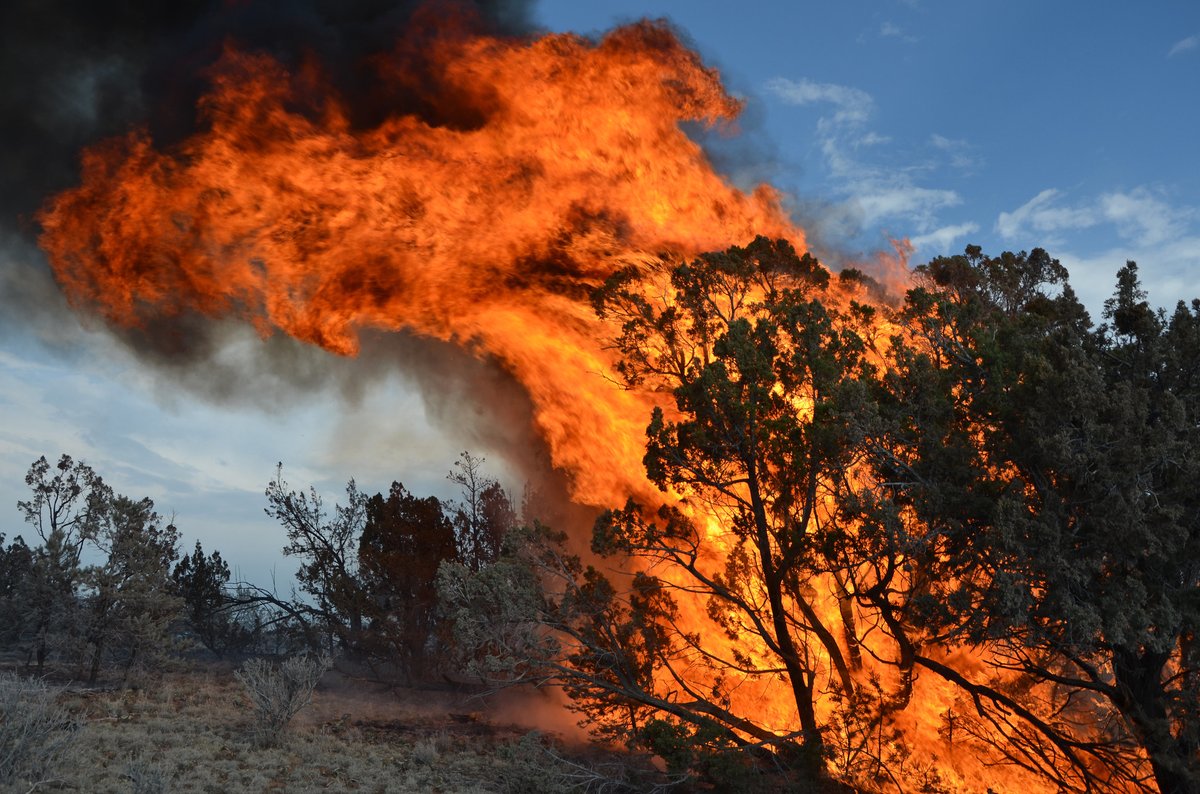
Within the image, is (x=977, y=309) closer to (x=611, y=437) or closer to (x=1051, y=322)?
(x=1051, y=322)

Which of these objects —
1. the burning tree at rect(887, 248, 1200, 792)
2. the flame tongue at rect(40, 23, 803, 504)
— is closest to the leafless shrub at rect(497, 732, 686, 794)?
the burning tree at rect(887, 248, 1200, 792)

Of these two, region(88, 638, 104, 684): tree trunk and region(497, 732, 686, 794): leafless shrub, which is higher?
region(88, 638, 104, 684): tree trunk

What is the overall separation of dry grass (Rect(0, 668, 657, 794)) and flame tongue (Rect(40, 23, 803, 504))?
24.2 ft

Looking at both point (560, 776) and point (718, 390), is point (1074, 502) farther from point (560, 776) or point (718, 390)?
point (560, 776)

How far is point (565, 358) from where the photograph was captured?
20.7 meters

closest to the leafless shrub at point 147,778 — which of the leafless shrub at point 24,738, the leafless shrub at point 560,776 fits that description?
the leafless shrub at point 24,738

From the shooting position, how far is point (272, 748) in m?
15.9

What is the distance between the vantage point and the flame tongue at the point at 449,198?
18125 mm

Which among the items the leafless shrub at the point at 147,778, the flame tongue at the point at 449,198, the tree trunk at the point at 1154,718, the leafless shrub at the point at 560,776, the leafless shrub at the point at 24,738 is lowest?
the leafless shrub at the point at 560,776

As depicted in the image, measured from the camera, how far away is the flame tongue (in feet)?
59.5

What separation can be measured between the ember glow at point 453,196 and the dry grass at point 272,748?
6.43 metres

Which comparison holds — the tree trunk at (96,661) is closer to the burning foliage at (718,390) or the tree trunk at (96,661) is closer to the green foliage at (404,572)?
the green foliage at (404,572)

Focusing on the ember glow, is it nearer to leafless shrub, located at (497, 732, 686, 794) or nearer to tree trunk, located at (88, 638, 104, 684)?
leafless shrub, located at (497, 732, 686, 794)

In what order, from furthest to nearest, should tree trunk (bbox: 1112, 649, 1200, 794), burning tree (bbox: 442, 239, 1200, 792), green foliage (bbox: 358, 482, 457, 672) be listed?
green foliage (bbox: 358, 482, 457, 672) < burning tree (bbox: 442, 239, 1200, 792) < tree trunk (bbox: 1112, 649, 1200, 794)
